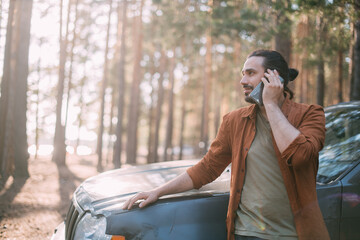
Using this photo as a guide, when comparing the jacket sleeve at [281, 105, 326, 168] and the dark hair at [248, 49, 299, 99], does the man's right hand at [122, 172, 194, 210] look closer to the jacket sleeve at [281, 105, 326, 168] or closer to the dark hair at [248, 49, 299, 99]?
the jacket sleeve at [281, 105, 326, 168]

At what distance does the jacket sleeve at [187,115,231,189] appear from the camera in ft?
7.47

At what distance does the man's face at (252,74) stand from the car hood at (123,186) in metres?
0.84

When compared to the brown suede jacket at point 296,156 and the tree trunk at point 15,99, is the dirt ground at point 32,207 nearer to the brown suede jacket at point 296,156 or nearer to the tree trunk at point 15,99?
the tree trunk at point 15,99

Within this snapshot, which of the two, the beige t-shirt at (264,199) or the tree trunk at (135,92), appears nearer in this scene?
the beige t-shirt at (264,199)

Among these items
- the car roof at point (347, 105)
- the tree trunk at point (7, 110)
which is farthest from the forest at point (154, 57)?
the car roof at point (347, 105)

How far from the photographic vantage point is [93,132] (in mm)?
36312

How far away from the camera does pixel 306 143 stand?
1.69 meters

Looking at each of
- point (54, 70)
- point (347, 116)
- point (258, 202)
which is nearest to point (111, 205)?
point (258, 202)

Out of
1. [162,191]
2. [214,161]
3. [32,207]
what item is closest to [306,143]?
[214,161]

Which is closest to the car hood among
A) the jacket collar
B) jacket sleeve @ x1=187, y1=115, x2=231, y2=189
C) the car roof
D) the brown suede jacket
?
jacket sleeve @ x1=187, y1=115, x2=231, y2=189

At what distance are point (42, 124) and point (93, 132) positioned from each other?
8.54 metres

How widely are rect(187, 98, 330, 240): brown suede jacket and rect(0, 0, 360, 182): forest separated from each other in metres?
5.54

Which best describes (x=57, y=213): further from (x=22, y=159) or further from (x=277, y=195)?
(x=277, y=195)

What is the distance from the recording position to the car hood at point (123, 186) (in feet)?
7.57
